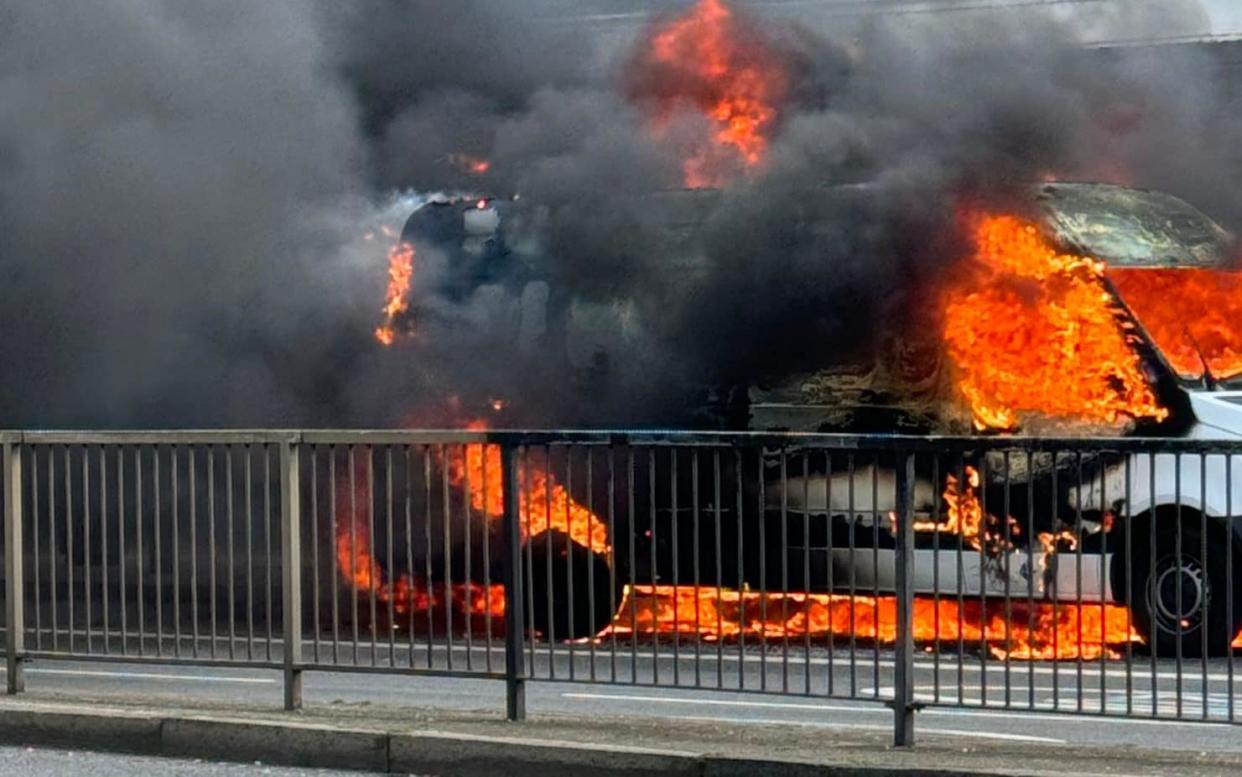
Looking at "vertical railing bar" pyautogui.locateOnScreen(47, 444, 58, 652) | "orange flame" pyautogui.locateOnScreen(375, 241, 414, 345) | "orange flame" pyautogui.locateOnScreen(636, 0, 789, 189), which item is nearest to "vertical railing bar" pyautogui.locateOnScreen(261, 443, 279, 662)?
"vertical railing bar" pyautogui.locateOnScreen(47, 444, 58, 652)

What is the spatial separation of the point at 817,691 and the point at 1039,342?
4125mm

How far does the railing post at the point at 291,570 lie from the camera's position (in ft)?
25.8

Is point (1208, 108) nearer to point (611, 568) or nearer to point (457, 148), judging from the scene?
point (457, 148)

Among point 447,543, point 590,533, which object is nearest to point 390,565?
point 447,543

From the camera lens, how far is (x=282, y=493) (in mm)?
7859

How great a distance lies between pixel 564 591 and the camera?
7.53 meters

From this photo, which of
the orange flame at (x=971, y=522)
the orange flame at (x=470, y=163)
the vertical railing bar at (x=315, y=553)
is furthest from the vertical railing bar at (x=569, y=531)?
the orange flame at (x=470, y=163)

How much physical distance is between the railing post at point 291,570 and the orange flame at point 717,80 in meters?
5.03

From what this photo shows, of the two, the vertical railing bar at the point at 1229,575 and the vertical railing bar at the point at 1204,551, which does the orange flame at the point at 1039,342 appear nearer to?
the vertical railing bar at the point at 1229,575

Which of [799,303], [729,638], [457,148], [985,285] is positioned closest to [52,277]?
[457,148]

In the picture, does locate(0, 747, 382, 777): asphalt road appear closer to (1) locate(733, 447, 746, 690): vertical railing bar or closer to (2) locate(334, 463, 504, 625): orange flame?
(2) locate(334, 463, 504, 625): orange flame

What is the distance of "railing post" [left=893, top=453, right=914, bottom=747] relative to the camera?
22.4 ft

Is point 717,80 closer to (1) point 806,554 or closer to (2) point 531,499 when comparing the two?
(2) point 531,499

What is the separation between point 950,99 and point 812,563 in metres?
5.89
